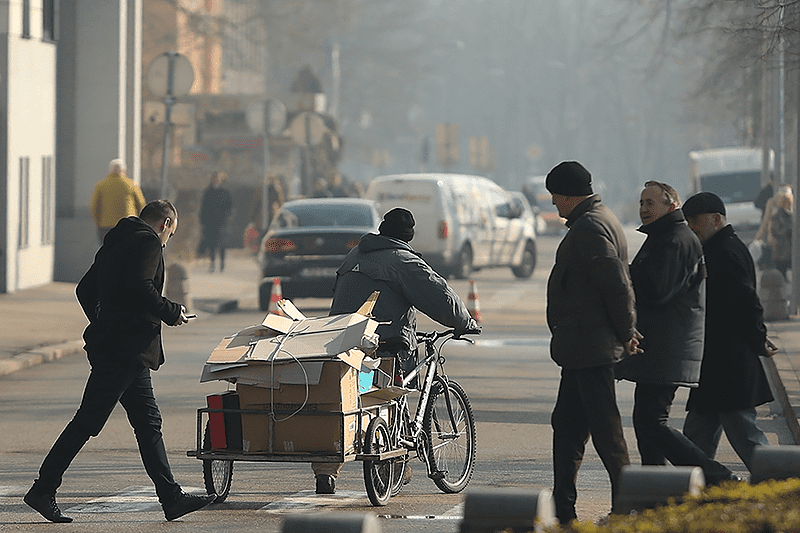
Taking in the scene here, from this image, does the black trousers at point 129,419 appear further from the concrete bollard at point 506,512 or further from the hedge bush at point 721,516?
the hedge bush at point 721,516

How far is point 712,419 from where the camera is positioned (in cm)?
816

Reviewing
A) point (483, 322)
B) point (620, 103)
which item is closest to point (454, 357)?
point (483, 322)

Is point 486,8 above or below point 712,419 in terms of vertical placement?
above

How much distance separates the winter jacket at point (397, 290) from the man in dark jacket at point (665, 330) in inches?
44.6

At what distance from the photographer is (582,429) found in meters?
7.56

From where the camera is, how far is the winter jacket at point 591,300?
288 inches

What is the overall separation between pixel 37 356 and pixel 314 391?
8113 mm

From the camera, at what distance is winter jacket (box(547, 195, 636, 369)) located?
7.32 meters

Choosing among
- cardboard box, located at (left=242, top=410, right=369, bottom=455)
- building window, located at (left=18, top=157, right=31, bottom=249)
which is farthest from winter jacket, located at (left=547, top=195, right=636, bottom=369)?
building window, located at (left=18, top=157, right=31, bottom=249)

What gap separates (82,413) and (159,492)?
1.86 ft

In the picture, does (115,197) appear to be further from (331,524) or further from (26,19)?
(331,524)

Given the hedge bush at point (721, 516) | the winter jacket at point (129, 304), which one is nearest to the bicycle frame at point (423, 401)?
the winter jacket at point (129, 304)

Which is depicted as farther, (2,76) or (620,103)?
(620,103)

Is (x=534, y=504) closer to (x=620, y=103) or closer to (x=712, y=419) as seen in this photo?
(x=712, y=419)
